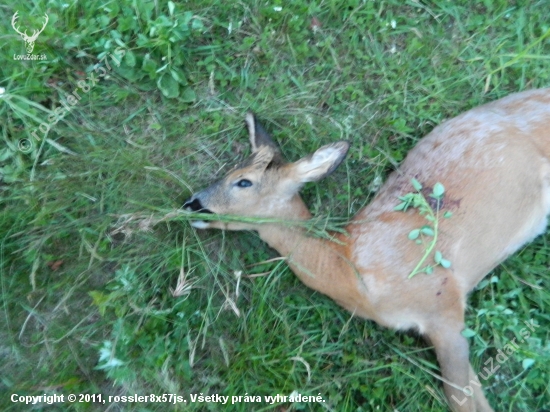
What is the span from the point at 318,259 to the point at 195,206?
0.99 metres

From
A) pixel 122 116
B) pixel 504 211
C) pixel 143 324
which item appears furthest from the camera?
pixel 122 116

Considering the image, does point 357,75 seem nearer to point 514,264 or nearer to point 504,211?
point 504,211

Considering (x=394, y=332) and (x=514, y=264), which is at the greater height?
(x=514, y=264)

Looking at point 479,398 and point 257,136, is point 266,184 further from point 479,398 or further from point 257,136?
point 479,398

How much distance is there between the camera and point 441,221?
371 centimetres

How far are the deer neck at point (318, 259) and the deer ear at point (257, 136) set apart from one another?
51cm

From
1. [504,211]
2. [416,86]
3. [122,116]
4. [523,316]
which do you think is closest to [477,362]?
[523,316]

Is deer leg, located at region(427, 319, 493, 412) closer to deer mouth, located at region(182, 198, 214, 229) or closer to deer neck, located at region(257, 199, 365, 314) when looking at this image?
deer neck, located at region(257, 199, 365, 314)

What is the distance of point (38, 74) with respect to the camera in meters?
4.30

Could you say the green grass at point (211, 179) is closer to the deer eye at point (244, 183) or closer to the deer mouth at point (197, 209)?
the deer mouth at point (197, 209)

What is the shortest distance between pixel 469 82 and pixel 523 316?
1.98 meters

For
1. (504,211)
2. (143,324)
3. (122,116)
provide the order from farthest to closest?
(122,116), (143,324), (504,211)

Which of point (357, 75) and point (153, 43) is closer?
point (153, 43)
